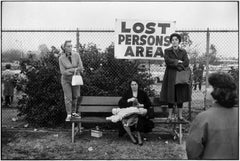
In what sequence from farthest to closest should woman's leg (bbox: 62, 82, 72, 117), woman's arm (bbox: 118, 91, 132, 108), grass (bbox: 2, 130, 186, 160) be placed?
woman's leg (bbox: 62, 82, 72, 117)
woman's arm (bbox: 118, 91, 132, 108)
grass (bbox: 2, 130, 186, 160)

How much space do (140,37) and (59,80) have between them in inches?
74.7

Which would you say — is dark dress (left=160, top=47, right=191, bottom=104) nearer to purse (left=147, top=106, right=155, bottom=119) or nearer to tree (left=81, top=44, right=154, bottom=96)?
purse (left=147, top=106, right=155, bottom=119)

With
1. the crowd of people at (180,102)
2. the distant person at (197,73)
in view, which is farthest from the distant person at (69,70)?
the distant person at (197,73)

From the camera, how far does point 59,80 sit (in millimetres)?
6109

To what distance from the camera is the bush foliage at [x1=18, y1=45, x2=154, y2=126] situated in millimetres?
6121

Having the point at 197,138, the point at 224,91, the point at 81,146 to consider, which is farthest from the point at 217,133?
the point at 81,146

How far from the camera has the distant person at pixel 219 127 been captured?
2406 mm

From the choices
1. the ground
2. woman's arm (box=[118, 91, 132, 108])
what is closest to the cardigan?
woman's arm (box=[118, 91, 132, 108])

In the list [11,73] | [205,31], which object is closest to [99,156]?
[205,31]

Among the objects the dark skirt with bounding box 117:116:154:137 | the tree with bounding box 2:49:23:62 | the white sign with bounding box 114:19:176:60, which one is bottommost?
the dark skirt with bounding box 117:116:154:137

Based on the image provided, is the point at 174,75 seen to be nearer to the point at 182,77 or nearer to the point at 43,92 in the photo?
the point at 182,77

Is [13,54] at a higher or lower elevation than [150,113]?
higher

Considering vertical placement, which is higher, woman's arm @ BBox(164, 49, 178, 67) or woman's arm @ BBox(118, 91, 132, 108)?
woman's arm @ BBox(164, 49, 178, 67)

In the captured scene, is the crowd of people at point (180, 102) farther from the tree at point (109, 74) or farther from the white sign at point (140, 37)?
the white sign at point (140, 37)
